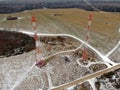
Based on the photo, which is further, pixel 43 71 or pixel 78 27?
pixel 78 27

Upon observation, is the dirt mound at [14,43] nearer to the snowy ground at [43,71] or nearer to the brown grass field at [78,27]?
the snowy ground at [43,71]

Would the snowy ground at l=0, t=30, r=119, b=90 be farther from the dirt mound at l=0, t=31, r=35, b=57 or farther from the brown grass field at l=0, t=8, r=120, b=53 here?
the brown grass field at l=0, t=8, r=120, b=53

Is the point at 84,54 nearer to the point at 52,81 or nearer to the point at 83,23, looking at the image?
the point at 52,81

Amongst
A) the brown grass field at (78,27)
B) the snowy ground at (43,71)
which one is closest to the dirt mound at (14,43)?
the snowy ground at (43,71)

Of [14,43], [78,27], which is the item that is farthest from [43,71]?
[78,27]

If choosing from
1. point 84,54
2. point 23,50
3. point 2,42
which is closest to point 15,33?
point 2,42

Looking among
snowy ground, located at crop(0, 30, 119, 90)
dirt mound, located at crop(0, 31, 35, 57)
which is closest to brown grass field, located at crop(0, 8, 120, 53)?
dirt mound, located at crop(0, 31, 35, 57)

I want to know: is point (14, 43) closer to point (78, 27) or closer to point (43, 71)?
point (43, 71)

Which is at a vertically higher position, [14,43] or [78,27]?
[14,43]
